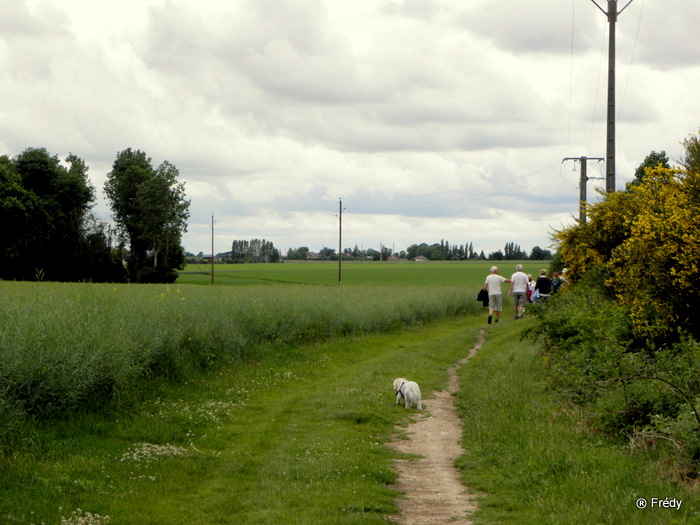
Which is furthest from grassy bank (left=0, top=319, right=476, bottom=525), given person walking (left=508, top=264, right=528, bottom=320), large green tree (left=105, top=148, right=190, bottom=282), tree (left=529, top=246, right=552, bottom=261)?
tree (left=529, top=246, right=552, bottom=261)

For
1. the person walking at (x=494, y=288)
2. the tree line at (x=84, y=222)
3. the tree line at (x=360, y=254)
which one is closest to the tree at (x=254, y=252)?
the tree line at (x=360, y=254)

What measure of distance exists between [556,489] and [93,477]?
5421mm

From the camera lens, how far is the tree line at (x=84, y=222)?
59.2m

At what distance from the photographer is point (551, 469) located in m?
7.69

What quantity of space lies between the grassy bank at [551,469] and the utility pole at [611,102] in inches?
410

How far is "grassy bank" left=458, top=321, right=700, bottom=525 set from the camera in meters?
6.23

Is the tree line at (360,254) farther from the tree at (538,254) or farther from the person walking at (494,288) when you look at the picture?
the person walking at (494,288)

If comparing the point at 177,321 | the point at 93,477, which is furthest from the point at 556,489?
the point at 177,321

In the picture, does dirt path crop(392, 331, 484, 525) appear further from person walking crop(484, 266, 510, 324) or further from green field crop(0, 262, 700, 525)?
person walking crop(484, 266, 510, 324)

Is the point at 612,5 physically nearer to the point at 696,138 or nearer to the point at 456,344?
the point at 696,138

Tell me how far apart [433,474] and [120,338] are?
6330 millimetres

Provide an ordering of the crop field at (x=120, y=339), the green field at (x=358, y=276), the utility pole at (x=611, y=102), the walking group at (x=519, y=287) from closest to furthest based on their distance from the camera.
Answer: the crop field at (x=120, y=339) < the utility pole at (x=611, y=102) < the walking group at (x=519, y=287) < the green field at (x=358, y=276)

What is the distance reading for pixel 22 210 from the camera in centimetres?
5612

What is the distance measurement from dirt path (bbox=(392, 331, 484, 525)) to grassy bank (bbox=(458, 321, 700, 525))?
0.20 metres
